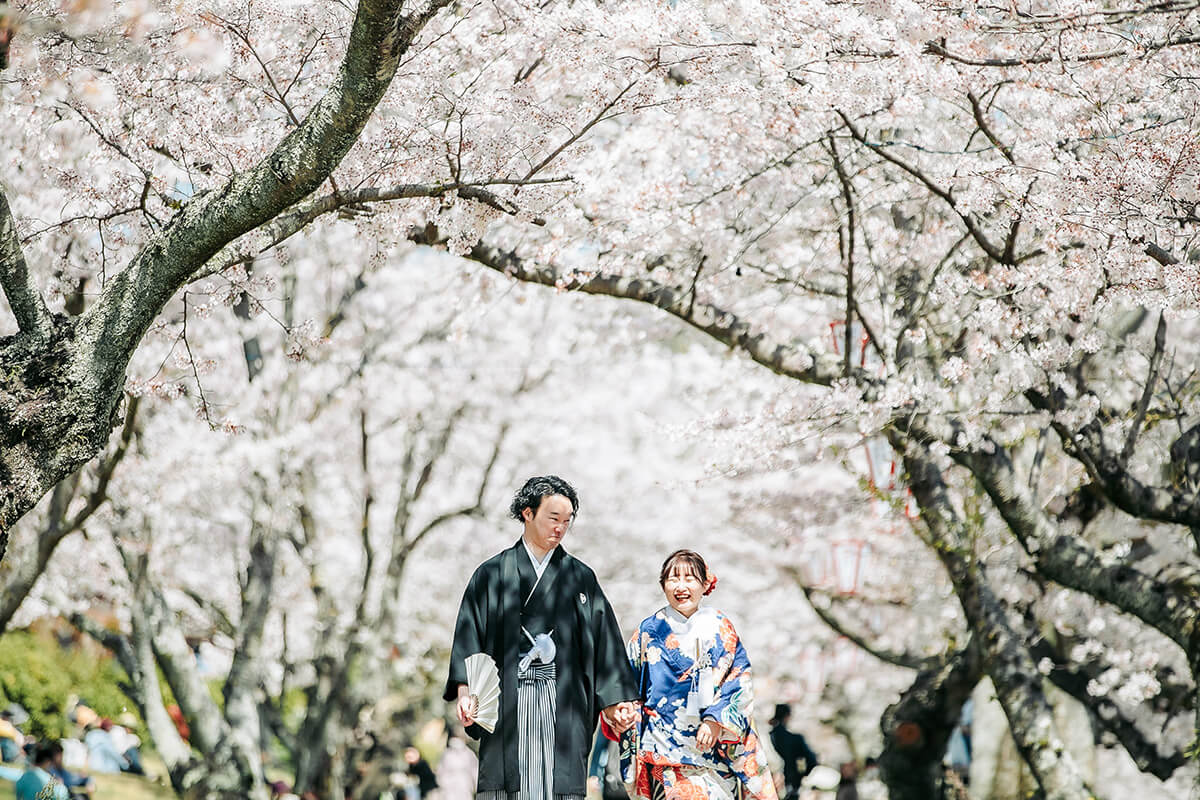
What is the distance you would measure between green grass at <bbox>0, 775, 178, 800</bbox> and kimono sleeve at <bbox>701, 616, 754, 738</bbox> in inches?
556

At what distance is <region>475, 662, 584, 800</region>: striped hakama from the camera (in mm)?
4594

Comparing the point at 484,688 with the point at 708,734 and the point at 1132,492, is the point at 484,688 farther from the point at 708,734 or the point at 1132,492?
the point at 1132,492

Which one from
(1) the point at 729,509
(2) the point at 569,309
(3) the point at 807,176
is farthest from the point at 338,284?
(3) the point at 807,176

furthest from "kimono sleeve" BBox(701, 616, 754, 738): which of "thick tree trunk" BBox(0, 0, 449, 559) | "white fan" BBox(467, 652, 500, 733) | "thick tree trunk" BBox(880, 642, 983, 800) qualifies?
"thick tree trunk" BBox(880, 642, 983, 800)

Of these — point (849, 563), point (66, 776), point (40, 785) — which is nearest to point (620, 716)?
point (40, 785)

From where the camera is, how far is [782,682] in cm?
1873

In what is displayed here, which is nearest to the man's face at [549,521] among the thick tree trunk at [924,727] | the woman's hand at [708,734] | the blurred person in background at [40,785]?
the woman's hand at [708,734]

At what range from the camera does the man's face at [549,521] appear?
4.70 metres

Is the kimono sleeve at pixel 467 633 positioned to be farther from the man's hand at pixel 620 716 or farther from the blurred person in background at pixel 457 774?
the blurred person in background at pixel 457 774

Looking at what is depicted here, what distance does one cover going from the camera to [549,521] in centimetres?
471

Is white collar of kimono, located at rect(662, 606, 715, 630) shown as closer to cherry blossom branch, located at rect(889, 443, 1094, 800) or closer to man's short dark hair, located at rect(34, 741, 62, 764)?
cherry blossom branch, located at rect(889, 443, 1094, 800)

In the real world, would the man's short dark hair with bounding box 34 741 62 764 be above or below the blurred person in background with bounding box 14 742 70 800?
above

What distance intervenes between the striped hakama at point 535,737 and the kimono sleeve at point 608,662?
0.67 ft

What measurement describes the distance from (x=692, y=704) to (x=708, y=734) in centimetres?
16
